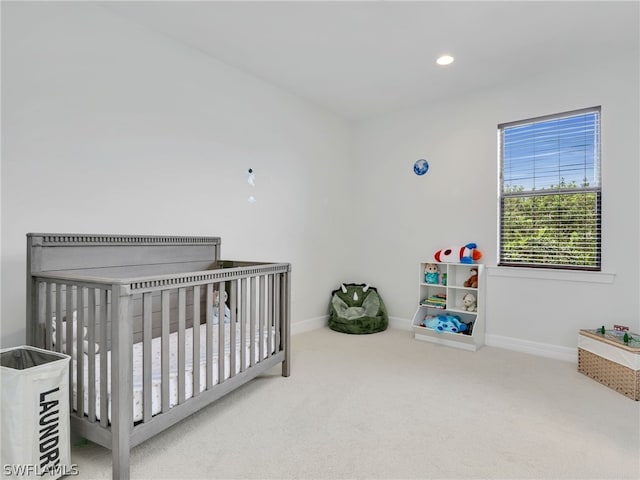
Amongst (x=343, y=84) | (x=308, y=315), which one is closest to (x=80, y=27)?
(x=343, y=84)

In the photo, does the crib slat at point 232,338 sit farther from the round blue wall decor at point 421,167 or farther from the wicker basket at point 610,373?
the round blue wall decor at point 421,167

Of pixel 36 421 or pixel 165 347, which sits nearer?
pixel 36 421

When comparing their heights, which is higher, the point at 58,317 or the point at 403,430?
the point at 58,317

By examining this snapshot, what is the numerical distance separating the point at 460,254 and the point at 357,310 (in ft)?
3.95

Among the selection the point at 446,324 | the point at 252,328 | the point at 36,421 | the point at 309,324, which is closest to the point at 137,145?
the point at 252,328

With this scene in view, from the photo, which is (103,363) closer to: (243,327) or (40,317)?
(40,317)

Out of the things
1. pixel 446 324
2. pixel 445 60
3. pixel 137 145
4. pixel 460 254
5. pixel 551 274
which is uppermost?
pixel 445 60

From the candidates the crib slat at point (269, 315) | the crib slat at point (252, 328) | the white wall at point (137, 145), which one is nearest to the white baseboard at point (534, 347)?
the white wall at point (137, 145)

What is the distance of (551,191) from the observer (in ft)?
9.96

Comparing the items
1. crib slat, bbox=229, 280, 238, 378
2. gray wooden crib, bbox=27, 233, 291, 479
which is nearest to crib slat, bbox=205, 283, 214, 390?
gray wooden crib, bbox=27, 233, 291, 479

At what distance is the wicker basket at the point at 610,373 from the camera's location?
2174 mm

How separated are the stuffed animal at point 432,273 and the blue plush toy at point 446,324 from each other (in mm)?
355

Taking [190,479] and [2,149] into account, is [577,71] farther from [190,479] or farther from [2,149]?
[2,149]

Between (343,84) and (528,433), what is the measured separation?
2926 millimetres
